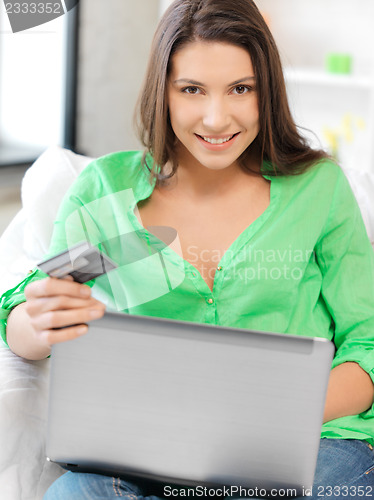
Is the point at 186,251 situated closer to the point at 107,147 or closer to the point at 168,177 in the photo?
the point at 168,177

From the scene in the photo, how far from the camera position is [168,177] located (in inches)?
47.1

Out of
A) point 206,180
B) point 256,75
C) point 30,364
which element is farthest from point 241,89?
point 30,364

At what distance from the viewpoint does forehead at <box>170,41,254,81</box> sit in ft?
3.29

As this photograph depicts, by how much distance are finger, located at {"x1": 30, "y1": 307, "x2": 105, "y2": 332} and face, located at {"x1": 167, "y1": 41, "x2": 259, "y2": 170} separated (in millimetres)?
388

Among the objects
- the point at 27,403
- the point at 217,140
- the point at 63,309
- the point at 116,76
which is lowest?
the point at 27,403

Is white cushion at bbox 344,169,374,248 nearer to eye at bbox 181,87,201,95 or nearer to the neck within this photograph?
the neck

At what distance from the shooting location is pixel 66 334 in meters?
0.76

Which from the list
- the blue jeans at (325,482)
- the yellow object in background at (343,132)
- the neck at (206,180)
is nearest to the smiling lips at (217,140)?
the neck at (206,180)

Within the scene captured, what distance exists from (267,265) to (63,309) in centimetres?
40

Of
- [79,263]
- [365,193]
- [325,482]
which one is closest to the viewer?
[79,263]

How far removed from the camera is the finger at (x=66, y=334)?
2.49 ft

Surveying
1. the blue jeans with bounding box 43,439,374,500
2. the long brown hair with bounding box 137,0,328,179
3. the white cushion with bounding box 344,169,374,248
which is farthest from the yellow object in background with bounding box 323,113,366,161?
the blue jeans with bounding box 43,439,374,500

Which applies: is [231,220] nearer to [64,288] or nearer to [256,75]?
[256,75]

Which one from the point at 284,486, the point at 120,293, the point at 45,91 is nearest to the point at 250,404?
the point at 284,486
